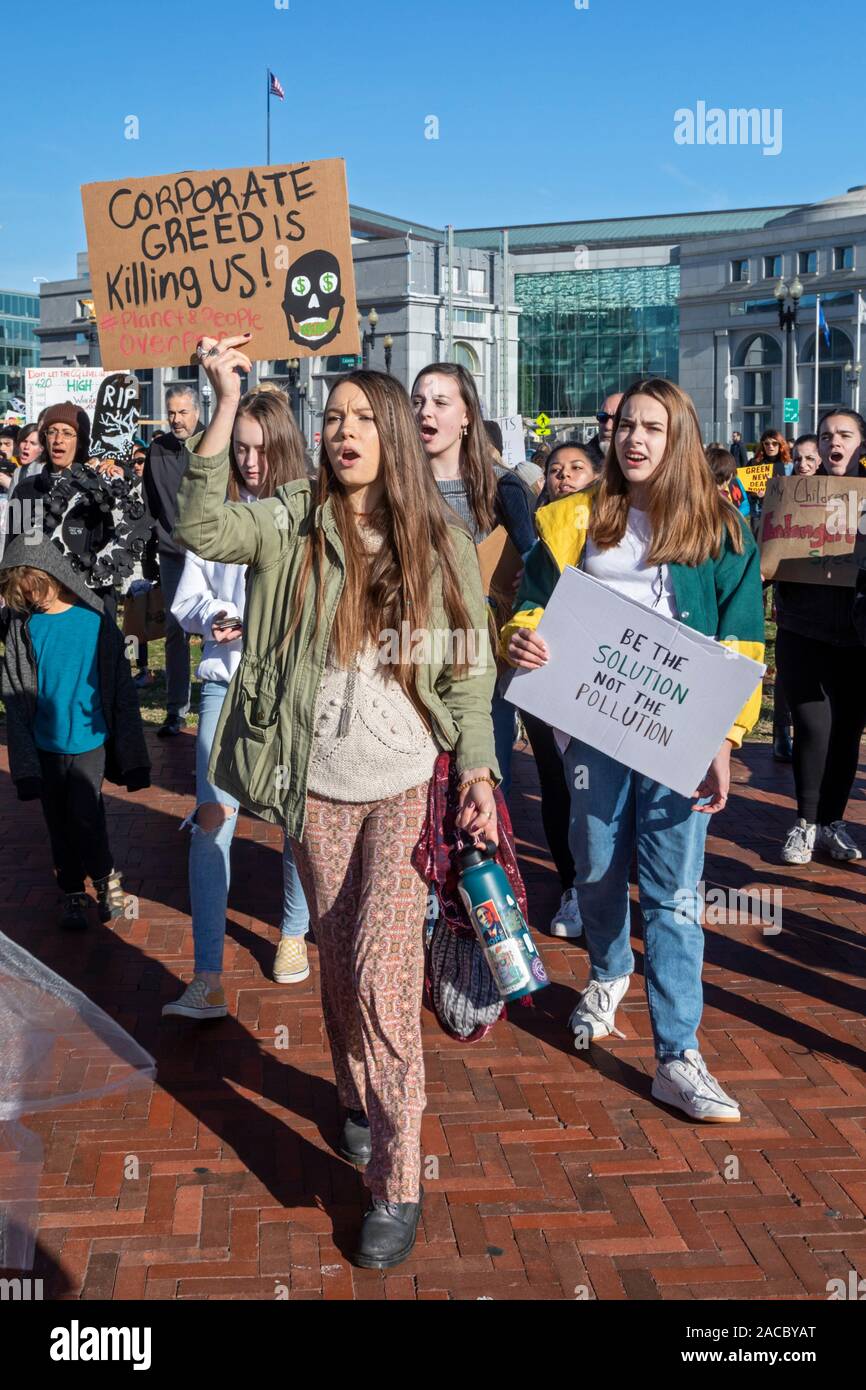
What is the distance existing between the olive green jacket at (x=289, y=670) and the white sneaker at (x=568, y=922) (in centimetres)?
228

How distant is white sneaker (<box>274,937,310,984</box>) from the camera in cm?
496

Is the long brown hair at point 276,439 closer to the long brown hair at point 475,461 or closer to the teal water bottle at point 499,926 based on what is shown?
the long brown hair at point 475,461

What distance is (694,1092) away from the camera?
3.90 metres

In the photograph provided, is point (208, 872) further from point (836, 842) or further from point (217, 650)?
point (836, 842)

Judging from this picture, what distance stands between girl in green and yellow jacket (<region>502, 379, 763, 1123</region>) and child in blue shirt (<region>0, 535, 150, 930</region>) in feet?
6.43

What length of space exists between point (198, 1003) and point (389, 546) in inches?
79.7

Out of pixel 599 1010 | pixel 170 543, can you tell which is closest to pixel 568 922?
pixel 599 1010

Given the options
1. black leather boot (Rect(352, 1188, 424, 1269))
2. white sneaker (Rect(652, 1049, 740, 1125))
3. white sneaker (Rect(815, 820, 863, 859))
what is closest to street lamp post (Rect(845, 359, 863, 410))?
white sneaker (Rect(815, 820, 863, 859))

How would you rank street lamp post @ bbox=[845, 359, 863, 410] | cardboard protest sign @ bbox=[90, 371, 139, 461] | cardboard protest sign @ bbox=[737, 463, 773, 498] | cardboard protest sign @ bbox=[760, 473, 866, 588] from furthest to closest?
street lamp post @ bbox=[845, 359, 863, 410]
cardboard protest sign @ bbox=[90, 371, 139, 461]
cardboard protest sign @ bbox=[737, 463, 773, 498]
cardboard protest sign @ bbox=[760, 473, 866, 588]

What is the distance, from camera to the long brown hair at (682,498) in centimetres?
384

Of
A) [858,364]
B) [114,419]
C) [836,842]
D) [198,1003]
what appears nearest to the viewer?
[198,1003]

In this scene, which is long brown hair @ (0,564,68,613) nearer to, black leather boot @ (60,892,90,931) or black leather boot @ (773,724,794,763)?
black leather boot @ (60,892,90,931)

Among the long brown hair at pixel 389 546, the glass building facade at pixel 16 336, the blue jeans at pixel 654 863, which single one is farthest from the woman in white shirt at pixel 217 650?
the glass building facade at pixel 16 336

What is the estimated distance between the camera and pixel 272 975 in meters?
5.02
